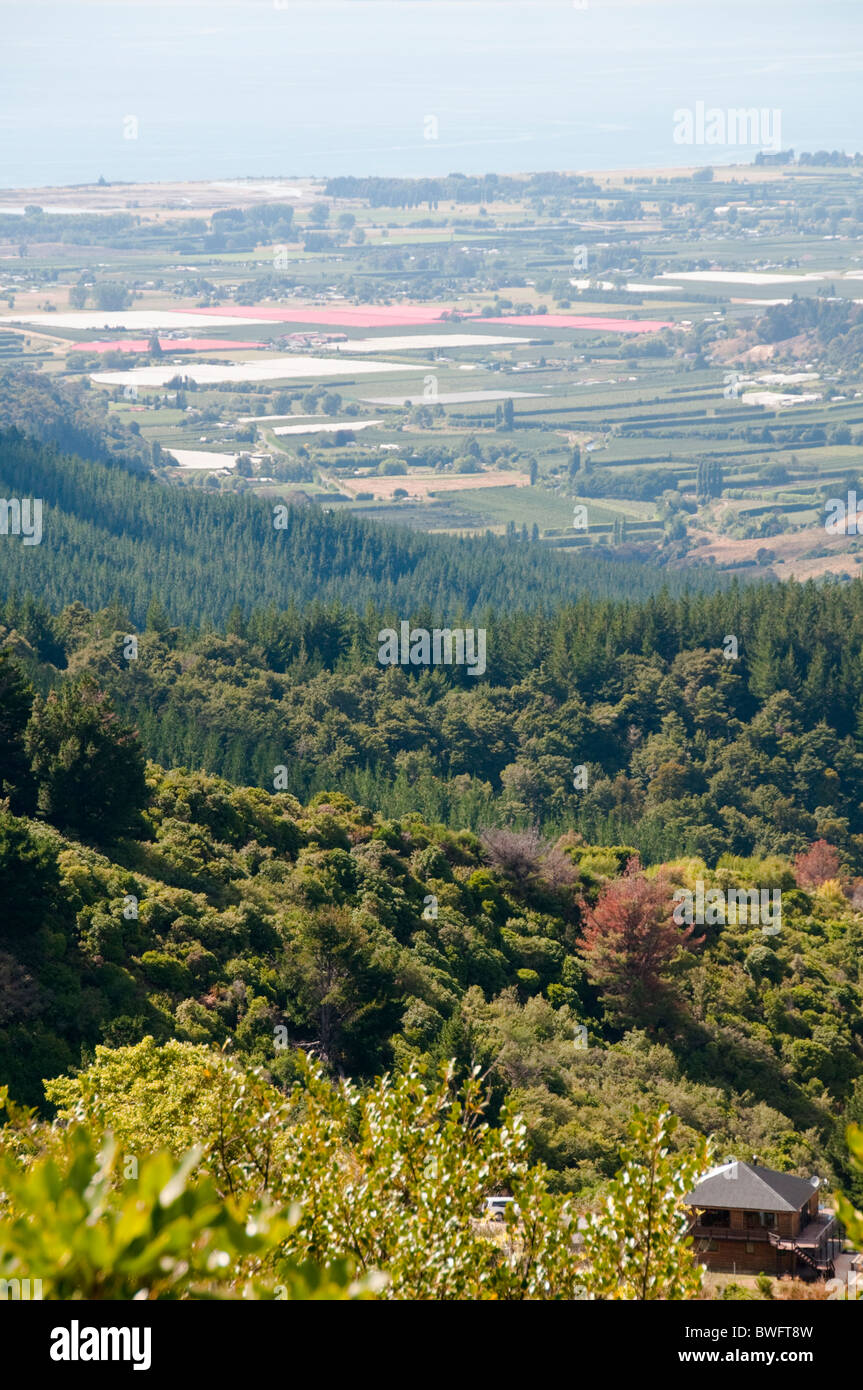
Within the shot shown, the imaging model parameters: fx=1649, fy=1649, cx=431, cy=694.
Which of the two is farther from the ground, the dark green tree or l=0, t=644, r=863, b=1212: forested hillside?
the dark green tree

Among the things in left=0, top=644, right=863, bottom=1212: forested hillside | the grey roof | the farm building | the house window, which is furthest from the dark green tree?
the house window

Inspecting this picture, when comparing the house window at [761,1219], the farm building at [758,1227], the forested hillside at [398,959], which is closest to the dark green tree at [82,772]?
the forested hillside at [398,959]

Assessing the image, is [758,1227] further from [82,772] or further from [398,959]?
[82,772]

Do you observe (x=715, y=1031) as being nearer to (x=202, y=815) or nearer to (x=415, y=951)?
(x=415, y=951)

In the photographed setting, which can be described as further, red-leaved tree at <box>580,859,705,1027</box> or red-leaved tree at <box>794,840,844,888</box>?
red-leaved tree at <box>794,840,844,888</box>

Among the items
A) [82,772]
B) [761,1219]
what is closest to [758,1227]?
[761,1219]

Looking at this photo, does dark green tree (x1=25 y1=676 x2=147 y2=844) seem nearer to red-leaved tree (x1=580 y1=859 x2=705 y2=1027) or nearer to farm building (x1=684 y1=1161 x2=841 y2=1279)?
red-leaved tree (x1=580 y1=859 x2=705 y2=1027)

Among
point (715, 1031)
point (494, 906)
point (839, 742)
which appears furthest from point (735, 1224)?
point (839, 742)

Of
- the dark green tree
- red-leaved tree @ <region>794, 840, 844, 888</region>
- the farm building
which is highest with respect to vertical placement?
the dark green tree
